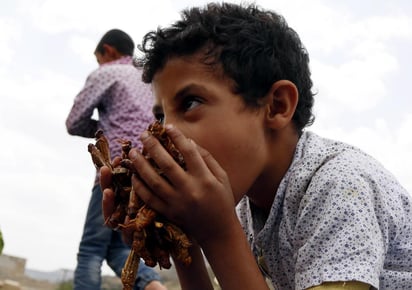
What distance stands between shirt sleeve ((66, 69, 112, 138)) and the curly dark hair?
184 cm

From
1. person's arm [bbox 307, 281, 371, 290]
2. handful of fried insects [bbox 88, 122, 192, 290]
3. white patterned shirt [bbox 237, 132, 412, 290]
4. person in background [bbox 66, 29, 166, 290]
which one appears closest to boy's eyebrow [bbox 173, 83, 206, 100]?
handful of fried insects [bbox 88, 122, 192, 290]

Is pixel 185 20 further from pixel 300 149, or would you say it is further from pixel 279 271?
pixel 279 271

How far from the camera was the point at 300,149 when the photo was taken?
5.62ft

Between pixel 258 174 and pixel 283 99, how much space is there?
0.23m

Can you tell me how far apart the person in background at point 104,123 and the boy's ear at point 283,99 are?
200cm

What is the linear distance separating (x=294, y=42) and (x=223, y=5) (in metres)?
0.24

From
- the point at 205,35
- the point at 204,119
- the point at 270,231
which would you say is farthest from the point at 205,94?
the point at 270,231

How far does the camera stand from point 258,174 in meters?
1.62

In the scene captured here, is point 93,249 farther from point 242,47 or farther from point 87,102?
point 242,47

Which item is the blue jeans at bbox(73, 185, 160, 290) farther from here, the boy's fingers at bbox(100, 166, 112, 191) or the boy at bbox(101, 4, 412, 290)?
the boy's fingers at bbox(100, 166, 112, 191)

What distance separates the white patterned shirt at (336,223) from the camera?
1.35 meters

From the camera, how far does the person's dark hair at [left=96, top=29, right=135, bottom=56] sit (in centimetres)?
410

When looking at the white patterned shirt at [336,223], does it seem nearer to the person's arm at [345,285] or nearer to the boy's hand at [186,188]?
the person's arm at [345,285]

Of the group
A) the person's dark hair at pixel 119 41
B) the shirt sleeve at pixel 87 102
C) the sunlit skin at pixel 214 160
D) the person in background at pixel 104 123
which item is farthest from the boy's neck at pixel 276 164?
the person's dark hair at pixel 119 41
